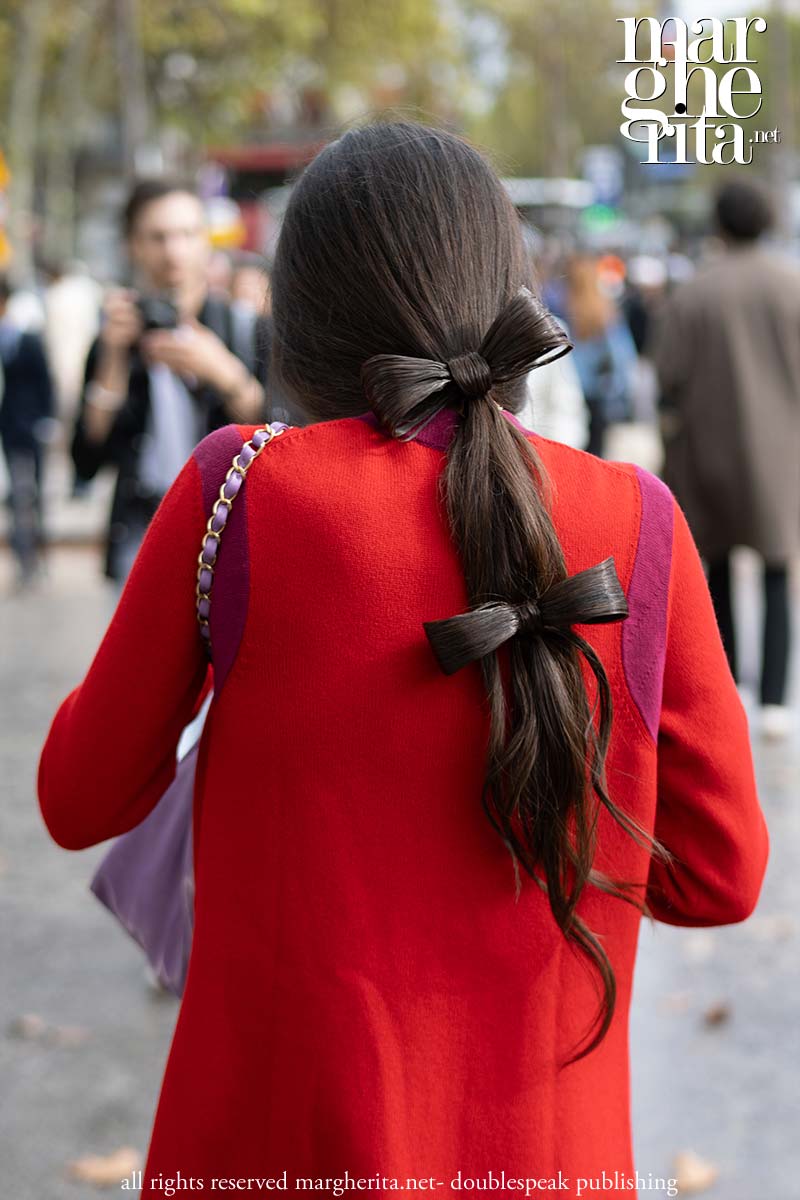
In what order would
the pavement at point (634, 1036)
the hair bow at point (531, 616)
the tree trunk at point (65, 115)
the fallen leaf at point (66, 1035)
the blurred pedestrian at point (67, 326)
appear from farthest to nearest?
1. the tree trunk at point (65, 115)
2. the blurred pedestrian at point (67, 326)
3. the fallen leaf at point (66, 1035)
4. the pavement at point (634, 1036)
5. the hair bow at point (531, 616)

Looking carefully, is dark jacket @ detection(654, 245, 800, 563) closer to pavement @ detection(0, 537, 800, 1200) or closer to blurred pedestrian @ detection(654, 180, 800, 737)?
blurred pedestrian @ detection(654, 180, 800, 737)

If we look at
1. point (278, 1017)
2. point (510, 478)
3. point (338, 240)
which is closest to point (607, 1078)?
point (278, 1017)

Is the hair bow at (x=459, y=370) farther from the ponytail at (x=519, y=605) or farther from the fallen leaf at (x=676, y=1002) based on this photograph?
the fallen leaf at (x=676, y=1002)

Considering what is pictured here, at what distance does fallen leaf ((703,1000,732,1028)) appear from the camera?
370 centimetres

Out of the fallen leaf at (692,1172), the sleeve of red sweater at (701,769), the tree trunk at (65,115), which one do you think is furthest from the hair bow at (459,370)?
the tree trunk at (65,115)

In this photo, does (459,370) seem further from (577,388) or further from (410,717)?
(577,388)

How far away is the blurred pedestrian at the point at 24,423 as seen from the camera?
10.3 meters

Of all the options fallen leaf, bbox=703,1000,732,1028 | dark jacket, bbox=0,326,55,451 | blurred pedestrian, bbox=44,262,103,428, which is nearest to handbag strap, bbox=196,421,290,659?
fallen leaf, bbox=703,1000,732,1028

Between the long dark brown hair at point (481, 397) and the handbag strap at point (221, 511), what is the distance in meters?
0.12

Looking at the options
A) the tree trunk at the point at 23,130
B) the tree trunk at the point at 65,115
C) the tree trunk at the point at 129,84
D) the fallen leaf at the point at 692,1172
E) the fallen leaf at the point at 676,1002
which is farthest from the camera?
the tree trunk at the point at 65,115

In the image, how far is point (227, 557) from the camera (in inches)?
56.0

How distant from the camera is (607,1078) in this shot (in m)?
1.58

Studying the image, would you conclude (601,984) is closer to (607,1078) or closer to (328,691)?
(607,1078)

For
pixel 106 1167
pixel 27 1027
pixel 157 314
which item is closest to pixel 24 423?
pixel 157 314
